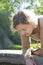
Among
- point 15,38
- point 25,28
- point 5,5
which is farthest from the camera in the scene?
point 5,5

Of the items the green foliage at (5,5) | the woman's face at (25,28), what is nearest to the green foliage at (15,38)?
the green foliage at (5,5)

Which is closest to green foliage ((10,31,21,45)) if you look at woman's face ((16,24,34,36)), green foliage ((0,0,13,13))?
green foliage ((0,0,13,13))

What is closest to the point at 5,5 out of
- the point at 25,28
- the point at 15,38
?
the point at 15,38

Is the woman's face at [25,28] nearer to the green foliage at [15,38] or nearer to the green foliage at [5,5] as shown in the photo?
the green foliage at [15,38]

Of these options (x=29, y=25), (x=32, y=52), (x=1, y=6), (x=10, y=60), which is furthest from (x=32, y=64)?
(x=1, y=6)

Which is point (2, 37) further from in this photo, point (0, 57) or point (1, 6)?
point (0, 57)

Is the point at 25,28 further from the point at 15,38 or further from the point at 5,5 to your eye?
the point at 5,5

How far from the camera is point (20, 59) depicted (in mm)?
3244

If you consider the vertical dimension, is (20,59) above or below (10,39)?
above

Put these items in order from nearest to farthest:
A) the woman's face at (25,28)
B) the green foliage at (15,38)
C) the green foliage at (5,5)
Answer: the woman's face at (25,28), the green foliage at (15,38), the green foliage at (5,5)

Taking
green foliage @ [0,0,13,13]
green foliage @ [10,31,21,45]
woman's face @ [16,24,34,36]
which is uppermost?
woman's face @ [16,24,34,36]

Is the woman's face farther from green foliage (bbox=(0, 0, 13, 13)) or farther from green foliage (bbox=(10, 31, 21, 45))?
green foliage (bbox=(0, 0, 13, 13))

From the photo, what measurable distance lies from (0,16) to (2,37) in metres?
0.97

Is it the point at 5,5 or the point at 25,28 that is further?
the point at 5,5
